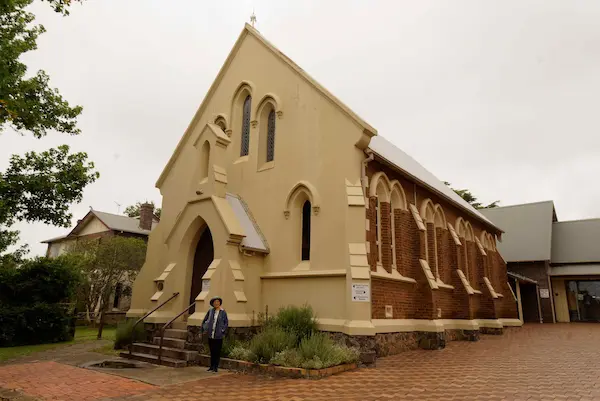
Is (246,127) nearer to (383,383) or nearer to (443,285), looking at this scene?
(443,285)

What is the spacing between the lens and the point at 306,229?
12.5 metres

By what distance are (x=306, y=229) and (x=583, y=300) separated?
91.6ft

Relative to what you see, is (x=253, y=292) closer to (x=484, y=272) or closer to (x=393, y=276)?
(x=393, y=276)

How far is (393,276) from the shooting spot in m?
12.7

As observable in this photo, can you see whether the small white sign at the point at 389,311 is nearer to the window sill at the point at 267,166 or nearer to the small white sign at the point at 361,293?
the small white sign at the point at 361,293

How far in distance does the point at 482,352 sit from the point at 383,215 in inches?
200

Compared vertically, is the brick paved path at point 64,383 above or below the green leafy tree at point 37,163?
below

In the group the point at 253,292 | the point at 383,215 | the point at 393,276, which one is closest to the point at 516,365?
the point at 393,276

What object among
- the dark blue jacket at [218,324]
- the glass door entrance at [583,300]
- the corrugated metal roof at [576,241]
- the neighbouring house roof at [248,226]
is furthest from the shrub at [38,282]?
the glass door entrance at [583,300]

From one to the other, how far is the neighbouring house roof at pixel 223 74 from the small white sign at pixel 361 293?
4298 mm

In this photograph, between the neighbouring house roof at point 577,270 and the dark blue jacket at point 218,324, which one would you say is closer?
the dark blue jacket at point 218,324

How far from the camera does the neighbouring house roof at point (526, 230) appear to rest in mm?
30281

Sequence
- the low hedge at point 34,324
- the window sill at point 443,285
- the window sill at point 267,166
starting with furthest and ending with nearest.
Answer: the window sill at point 443,285 < the low hedge at point 34,324 < the window sill at point 267,166

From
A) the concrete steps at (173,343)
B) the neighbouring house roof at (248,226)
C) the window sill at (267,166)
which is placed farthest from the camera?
the window sill at (267,166)
